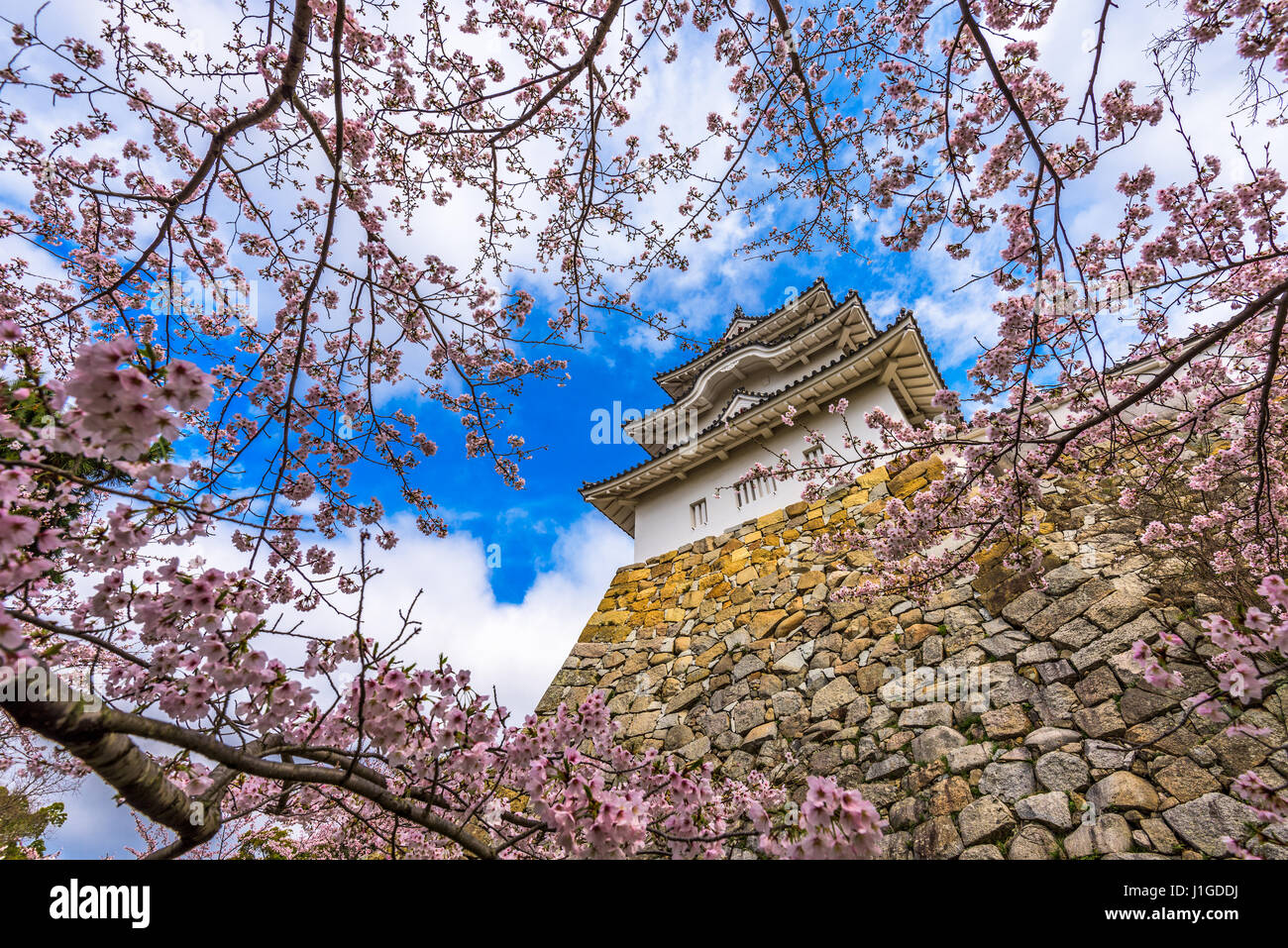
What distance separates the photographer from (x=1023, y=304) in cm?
310

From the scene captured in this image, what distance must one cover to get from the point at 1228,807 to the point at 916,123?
4935 mm

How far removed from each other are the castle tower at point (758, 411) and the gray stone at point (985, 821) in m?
4.44

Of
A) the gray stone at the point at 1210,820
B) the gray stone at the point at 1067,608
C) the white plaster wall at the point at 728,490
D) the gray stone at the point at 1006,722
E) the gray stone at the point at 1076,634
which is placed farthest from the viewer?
the white plaster wall at the point at 728,490

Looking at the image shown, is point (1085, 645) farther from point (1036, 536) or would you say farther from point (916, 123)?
point (916, 123)

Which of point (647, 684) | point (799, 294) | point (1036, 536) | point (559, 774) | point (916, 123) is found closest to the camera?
point (559, 774)

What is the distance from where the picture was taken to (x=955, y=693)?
196 inches

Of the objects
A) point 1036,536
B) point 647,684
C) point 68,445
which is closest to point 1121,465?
point 1036,536

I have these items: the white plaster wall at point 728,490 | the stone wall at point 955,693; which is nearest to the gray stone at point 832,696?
the stone wall at point 955,693

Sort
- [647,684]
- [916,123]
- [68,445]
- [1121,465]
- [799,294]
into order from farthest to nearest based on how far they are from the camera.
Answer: [799,294]
[647,684]
[1121,465]
[916,123]
[68,445]

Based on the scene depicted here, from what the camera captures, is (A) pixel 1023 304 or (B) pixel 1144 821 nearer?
(A) pixel 1023 304

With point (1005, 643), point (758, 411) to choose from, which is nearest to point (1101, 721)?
point (1005, 643)

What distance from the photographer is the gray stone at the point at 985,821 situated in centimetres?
388

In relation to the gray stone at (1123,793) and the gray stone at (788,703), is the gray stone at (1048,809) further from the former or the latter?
the gray stone at (788,703)
